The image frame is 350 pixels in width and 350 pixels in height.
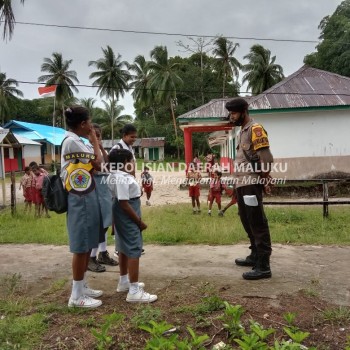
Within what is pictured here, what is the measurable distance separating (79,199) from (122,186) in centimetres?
37

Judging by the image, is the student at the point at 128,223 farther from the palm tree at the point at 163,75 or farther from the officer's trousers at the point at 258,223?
the palm tree at the point at 163,75

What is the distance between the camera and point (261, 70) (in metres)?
36.0

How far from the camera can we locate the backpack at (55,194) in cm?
299

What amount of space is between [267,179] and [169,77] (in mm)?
33528

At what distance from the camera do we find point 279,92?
1475 centimetres

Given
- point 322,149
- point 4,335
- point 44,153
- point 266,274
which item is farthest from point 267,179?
point 44,153

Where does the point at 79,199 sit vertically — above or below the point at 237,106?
below

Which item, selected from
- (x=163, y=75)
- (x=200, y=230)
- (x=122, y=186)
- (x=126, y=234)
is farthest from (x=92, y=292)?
(x=163, y=75)

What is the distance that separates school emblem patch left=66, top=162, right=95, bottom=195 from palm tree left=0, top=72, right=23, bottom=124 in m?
42.6

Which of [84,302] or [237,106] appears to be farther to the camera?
[237,106]

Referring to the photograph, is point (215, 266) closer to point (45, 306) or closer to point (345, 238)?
point (45, 306)

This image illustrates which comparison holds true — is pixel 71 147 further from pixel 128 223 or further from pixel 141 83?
pixel 141 83

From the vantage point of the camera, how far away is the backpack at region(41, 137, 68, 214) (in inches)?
118

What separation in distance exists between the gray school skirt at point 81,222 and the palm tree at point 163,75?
33.7 m
